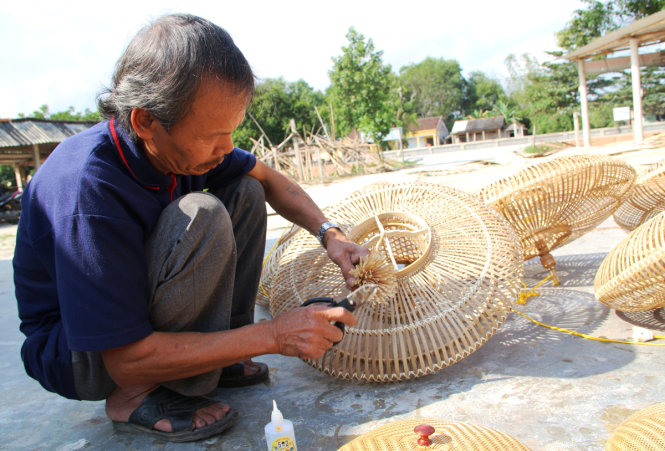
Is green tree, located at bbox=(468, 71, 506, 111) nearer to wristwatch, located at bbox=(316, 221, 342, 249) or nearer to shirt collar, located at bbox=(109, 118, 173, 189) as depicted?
wristwatch, located at bbox=(316, 221, 342, 249)

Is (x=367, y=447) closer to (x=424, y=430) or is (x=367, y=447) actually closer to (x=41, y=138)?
(x=424, y=430)

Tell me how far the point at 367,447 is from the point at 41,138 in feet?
55.0

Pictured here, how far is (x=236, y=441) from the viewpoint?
Answer: 1.43 m

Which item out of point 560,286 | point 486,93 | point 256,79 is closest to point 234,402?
point 256,79

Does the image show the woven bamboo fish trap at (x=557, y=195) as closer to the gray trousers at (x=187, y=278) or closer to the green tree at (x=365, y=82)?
the gray trousers at (x=187, y=278)

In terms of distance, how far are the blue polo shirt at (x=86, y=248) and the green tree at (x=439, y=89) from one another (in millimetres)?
66647

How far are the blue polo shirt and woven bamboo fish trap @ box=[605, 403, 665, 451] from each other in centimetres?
111

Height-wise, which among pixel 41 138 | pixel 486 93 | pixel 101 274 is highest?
pixel 486 93

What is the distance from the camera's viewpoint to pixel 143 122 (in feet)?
4.37

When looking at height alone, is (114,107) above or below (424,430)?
above

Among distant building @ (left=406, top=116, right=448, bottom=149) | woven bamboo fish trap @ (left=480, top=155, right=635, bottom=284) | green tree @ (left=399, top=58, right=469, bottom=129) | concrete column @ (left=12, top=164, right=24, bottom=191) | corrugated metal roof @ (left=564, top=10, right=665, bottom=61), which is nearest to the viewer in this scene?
woven bamboo fish trap @ (left=480, top=155, right=635, bottom=284)

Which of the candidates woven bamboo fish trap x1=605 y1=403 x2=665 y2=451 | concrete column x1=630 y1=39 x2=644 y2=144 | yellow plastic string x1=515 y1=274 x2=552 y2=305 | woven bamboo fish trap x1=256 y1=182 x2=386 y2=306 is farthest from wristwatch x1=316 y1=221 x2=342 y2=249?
concrete column x1=630 y1=39 x2=644 y2=144

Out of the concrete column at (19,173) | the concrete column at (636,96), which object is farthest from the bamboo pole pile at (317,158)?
the concrete column at (19,173)

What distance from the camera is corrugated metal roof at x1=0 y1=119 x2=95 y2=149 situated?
46.5 ft
